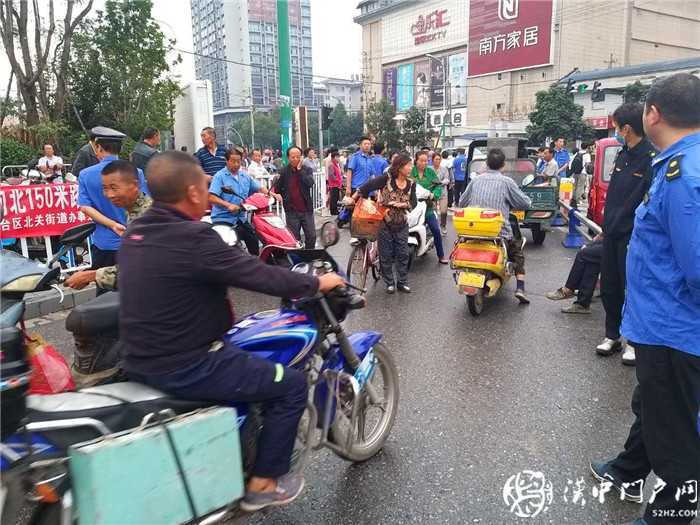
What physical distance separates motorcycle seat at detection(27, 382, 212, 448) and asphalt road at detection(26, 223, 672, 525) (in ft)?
3.27

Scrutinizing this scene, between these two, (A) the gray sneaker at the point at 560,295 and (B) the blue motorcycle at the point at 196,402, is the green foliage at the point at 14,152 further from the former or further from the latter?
(A) the gray sneaker at the point at 560,295

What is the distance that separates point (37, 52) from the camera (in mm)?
14719

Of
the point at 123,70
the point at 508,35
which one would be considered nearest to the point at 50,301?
the point at 123,70

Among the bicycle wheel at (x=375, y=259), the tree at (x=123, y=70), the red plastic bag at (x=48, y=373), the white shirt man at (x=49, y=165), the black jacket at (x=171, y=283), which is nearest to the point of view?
the black jacket at (x=171, y=283)

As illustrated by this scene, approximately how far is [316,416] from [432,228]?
6003mm

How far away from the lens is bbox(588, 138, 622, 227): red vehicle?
826 cm

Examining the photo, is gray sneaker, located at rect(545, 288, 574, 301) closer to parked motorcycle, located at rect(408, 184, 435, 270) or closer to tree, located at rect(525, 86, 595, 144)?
parked motorcycle, located at rect(408, 184, 435, 270)

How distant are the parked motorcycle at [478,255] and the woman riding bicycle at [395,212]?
928mm

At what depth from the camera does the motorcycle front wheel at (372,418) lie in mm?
2758

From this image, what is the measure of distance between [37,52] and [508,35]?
56.4 m

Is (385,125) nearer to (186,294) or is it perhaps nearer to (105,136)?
(105,136)

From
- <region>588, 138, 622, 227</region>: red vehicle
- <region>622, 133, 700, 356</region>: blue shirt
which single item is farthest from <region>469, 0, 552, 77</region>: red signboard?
<region>622, 133, 700, 356</region>: blue shirt

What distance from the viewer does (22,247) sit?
616 cm

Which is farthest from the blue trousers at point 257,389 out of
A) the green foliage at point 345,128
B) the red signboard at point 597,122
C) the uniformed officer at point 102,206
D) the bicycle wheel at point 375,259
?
the green foliage at point 345,128
